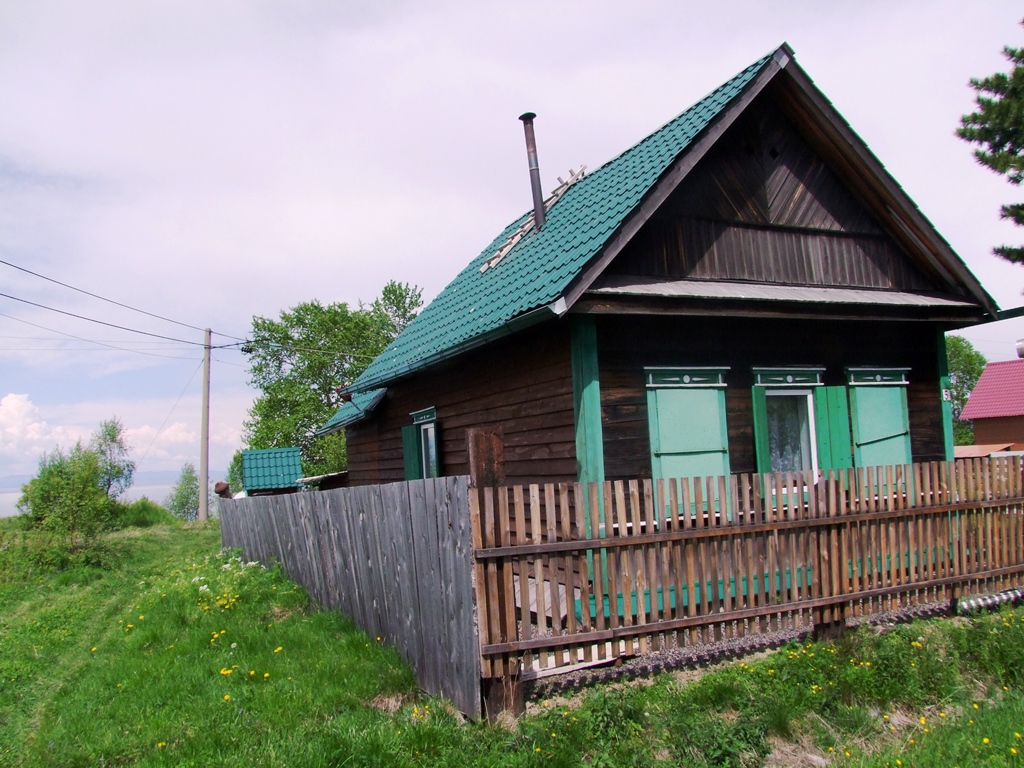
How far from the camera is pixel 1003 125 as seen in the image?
57.9ft

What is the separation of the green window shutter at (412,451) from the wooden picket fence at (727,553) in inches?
237

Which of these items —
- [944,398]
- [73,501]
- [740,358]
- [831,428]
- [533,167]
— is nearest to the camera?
[740,358]

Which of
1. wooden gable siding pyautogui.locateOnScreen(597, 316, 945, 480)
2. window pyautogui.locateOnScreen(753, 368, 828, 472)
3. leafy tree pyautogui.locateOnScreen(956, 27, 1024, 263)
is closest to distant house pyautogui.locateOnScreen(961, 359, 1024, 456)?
leafy tree pyautogui.locateOnScreen(956, 27, 1024, 263)

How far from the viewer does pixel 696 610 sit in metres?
6.02

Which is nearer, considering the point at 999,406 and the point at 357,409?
the point at 357,409

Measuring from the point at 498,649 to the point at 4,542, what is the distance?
14.0 meters

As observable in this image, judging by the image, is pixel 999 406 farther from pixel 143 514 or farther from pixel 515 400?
pixel 515 400

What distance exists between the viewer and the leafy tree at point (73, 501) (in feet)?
48.6

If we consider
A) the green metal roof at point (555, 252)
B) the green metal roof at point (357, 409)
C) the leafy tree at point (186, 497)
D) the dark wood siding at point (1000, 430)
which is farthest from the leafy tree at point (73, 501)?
the leafy tree at point (186, 497)

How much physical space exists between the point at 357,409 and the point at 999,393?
133ft

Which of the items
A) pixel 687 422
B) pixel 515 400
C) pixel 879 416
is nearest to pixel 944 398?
pixel 879 416

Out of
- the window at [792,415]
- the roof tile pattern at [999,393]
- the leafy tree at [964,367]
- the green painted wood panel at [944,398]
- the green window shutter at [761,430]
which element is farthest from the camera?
the leafy tree at [964,367]

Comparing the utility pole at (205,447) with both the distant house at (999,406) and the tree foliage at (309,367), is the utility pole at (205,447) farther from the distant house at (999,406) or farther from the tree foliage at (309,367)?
the distant house at (999,406)

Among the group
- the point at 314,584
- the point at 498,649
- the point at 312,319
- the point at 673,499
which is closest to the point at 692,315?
the point at 673,499
